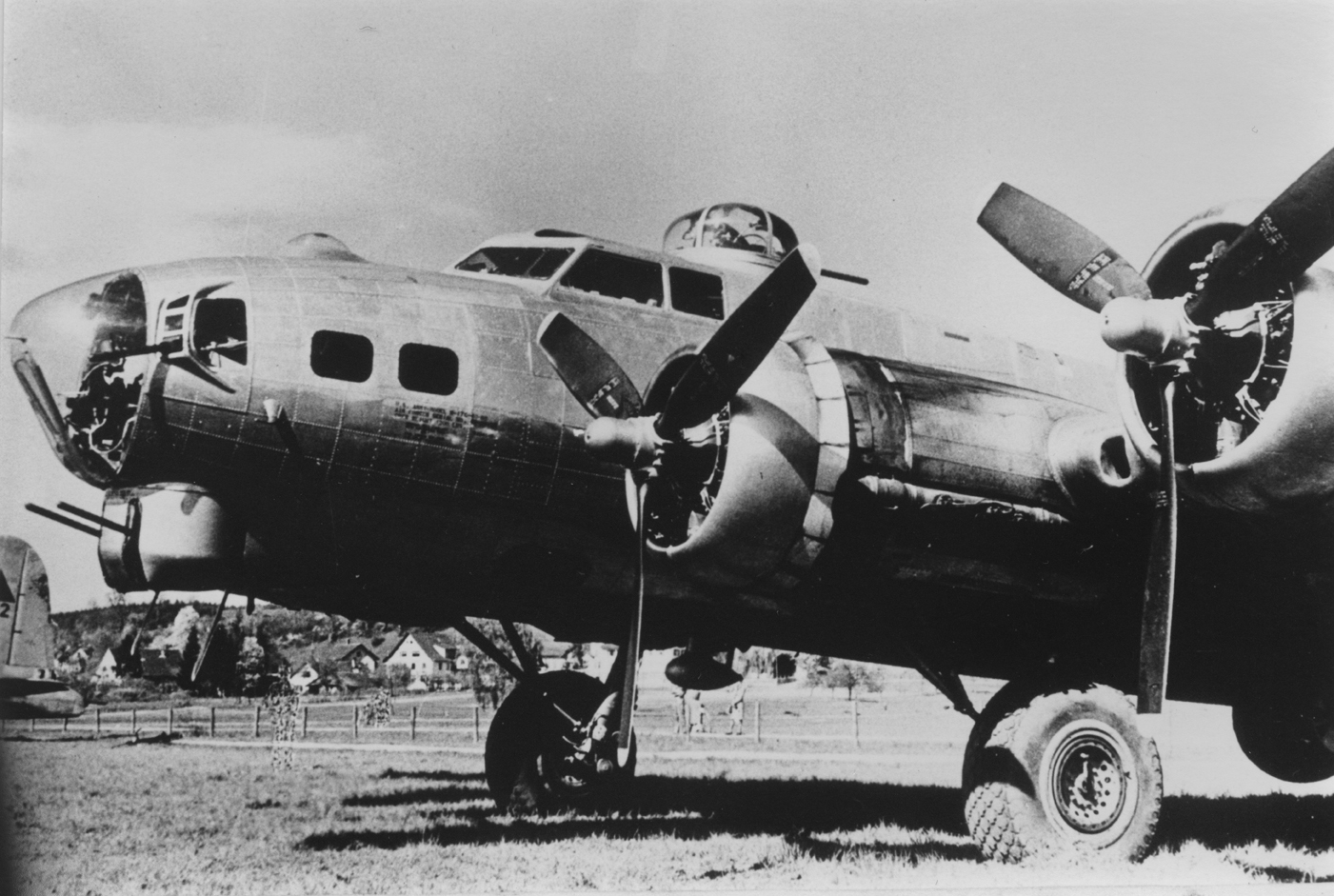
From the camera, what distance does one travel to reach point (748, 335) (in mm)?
6629

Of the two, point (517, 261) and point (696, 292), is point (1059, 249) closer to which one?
point (696, 292)

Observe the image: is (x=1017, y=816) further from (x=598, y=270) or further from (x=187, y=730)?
(x=187, y=730)

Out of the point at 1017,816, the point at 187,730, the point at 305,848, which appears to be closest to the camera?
the point at 1017,816

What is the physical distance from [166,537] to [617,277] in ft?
11.8

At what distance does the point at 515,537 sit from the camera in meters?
7.48

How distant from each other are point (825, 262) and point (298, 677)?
61.8ft

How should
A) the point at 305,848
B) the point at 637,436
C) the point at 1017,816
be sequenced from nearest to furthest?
the point at 637,436
the point at 1017,816
the point at 305,848

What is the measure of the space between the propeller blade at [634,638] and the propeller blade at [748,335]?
654mm

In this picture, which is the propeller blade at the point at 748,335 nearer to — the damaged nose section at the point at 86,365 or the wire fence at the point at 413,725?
the damaged nose section at the point at 86,365

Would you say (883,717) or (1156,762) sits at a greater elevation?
(1156,762)

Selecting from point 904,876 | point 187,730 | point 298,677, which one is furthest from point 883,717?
point 904,876

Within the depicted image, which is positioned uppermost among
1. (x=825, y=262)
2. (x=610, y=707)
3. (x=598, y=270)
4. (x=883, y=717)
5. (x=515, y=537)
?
(x=825, y=262)

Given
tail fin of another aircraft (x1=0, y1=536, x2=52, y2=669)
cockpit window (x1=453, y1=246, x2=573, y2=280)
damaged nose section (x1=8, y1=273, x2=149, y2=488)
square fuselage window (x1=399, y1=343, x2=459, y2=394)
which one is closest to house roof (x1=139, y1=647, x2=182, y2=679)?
tail fin of another aircraft (x1=0, y1=536, x2=52, y2=669)

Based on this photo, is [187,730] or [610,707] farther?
[187,730]
